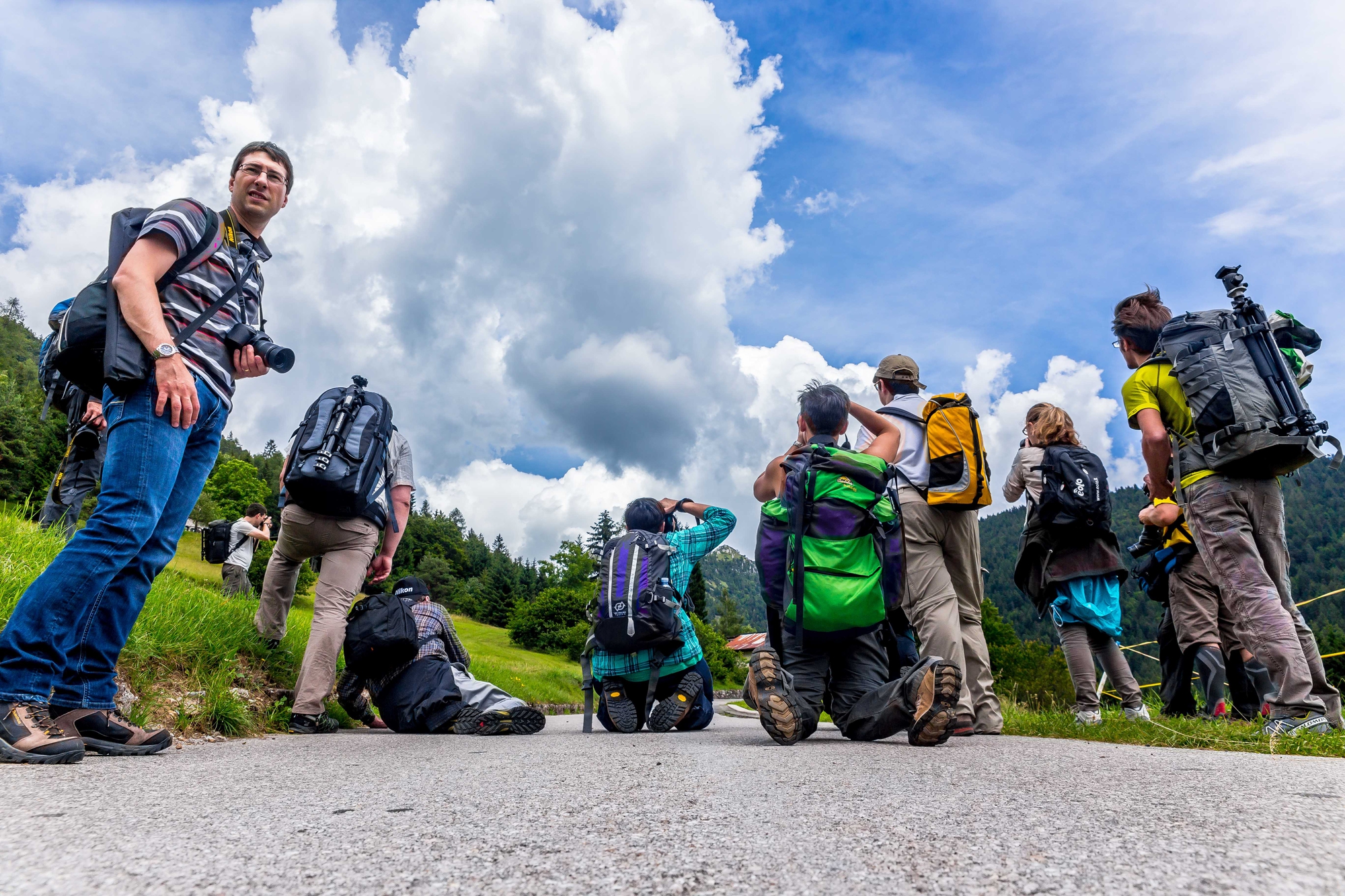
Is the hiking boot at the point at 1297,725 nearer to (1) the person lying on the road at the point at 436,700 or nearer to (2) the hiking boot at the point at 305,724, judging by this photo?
(1) the person lying on the road at the point at 436,700

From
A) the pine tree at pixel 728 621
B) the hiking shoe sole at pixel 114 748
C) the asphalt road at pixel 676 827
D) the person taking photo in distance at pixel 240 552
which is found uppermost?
the pine tree at pixel 728 621

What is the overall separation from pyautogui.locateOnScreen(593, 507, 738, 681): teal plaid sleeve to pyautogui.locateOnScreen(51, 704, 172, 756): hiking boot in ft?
11.0

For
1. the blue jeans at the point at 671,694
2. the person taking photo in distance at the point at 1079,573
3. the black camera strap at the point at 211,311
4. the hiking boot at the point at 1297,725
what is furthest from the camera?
the blue jeans at the point at 671,694

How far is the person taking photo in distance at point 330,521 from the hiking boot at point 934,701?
3493mm

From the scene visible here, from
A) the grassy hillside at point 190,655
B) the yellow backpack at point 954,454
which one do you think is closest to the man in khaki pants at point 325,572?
the grassy hillside at point 190,655

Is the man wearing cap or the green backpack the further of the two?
the man wearing cap

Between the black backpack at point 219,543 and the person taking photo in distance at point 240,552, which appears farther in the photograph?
the person taking photo in distance at point 240,552

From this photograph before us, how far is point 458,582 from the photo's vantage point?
78.1 metres

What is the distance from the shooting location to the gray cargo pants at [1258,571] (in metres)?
3.81

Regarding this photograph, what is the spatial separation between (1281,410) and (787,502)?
265 centimetres

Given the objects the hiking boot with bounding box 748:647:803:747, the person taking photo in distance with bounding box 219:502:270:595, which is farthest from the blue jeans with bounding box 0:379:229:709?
the person taking photo in distance with bounding box 219:502:270:595

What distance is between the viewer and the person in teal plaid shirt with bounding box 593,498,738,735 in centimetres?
589

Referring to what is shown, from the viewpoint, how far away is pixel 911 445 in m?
5.16

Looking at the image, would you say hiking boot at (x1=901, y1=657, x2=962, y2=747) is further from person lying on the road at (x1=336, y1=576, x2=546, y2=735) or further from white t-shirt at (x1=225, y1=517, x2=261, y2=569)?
white t-shirt at (x1=225, y1=517, x2=261, y2=569)
